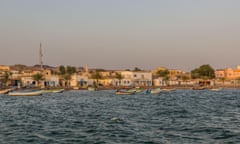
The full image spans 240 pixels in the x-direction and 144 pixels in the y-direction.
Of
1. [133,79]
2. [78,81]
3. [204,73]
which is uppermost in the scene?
[204,73]

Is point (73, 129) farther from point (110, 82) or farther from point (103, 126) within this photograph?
point (110, 82)

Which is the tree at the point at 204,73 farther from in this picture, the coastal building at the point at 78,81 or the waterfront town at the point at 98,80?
the coastal building at the point at 78,81

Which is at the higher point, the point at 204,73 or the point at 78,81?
the point at 204,73

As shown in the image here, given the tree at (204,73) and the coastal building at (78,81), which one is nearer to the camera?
the coastal building at (78,81)

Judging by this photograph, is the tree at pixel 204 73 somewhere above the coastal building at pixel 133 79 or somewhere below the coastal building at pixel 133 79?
above

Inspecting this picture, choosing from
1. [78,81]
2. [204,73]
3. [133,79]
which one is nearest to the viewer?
[78,81]

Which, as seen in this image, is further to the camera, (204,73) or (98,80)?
(204,73)

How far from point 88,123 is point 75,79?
124 metres

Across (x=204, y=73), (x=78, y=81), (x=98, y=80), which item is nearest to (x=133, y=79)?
(x=98, y=80)

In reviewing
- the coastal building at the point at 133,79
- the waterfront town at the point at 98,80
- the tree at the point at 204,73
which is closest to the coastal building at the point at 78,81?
the waterfront town at the point at 98,80

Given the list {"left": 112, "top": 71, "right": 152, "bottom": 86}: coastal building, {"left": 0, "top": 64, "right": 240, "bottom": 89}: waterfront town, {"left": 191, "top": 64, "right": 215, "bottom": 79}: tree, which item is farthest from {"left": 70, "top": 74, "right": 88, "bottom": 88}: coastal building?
{"left": 191, "top": 64, "right": 215, "bottom": 79}: tree

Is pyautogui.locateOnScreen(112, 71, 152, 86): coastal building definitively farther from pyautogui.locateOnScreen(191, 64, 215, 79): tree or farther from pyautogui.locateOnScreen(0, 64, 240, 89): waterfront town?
pyautogui.locateOnScreen(191, 64, 215, 79): tree

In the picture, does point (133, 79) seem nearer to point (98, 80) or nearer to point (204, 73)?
point (98, 80)

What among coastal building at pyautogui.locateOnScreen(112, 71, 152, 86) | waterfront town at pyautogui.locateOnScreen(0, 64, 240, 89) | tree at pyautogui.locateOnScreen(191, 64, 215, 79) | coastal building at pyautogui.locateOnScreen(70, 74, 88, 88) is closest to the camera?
waterfront town at pyautogui.locateOnScreen(0, 64, 240, 89)
